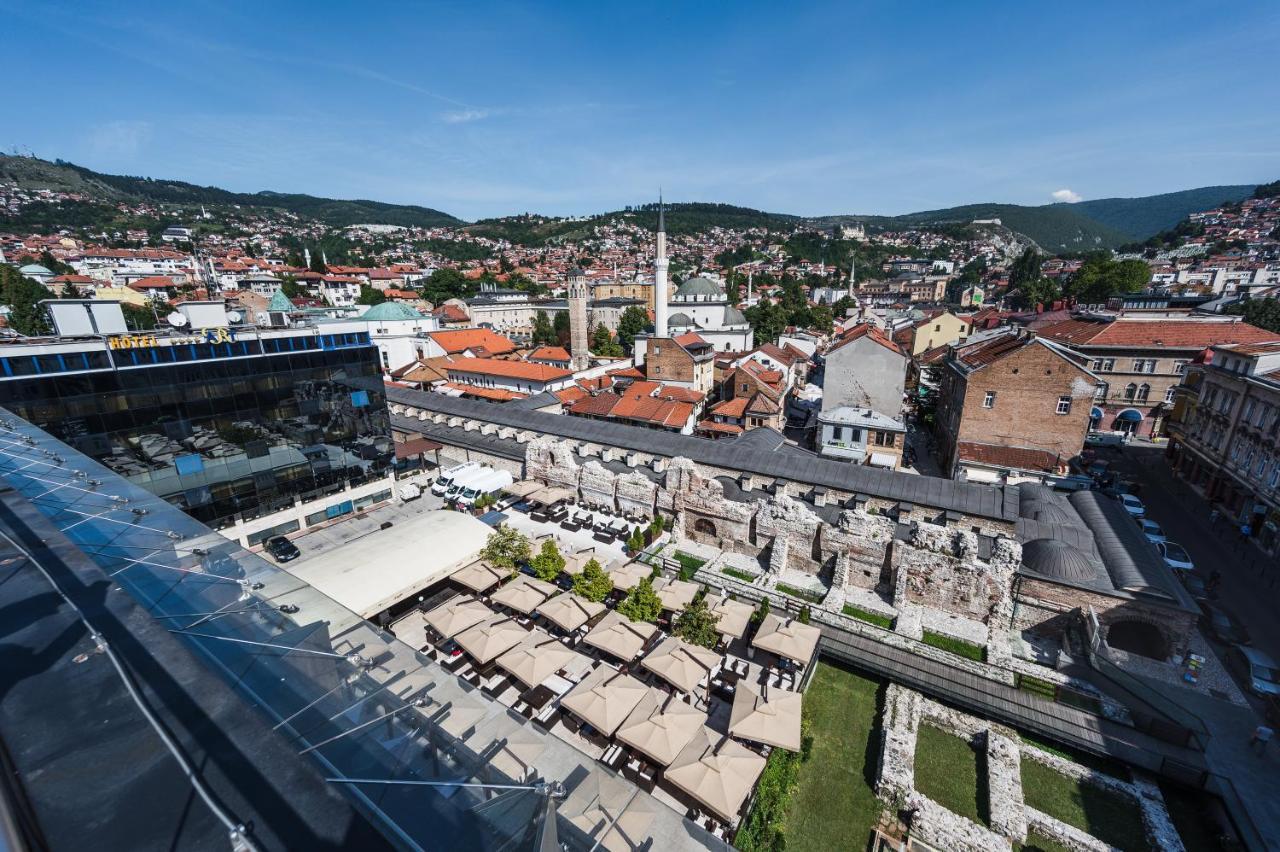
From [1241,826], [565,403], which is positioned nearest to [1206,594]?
[1241,826]

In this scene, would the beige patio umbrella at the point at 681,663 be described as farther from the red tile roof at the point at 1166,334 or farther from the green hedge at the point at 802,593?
the red tile roof at the point at 1166,334

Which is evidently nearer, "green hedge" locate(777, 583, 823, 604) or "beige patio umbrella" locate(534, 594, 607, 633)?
"beige patio umbrella" locate(534, 594, 607, 633)

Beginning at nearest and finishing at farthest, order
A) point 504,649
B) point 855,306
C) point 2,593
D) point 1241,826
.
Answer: point 2,593
point 1241,826
point 504,649
point 855,306

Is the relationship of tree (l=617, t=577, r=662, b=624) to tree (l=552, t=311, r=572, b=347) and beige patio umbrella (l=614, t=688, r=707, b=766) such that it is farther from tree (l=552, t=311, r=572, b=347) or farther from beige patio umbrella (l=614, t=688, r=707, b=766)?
tree (l=552, t=311, r=572, b=347)

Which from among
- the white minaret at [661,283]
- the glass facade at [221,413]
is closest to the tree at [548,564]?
the glass facade at [221,413]

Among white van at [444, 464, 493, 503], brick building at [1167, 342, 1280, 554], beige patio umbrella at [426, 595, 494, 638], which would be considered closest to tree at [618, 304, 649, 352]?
white van at [444, 464, 493, 503]

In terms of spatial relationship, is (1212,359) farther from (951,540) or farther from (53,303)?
(53,303)

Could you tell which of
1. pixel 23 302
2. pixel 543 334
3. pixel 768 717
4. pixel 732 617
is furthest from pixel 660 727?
pixel 23 302

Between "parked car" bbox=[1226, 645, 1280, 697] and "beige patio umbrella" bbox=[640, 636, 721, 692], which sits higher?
"beige patio umbrella" bbox=[640, 636, 721, 692]
